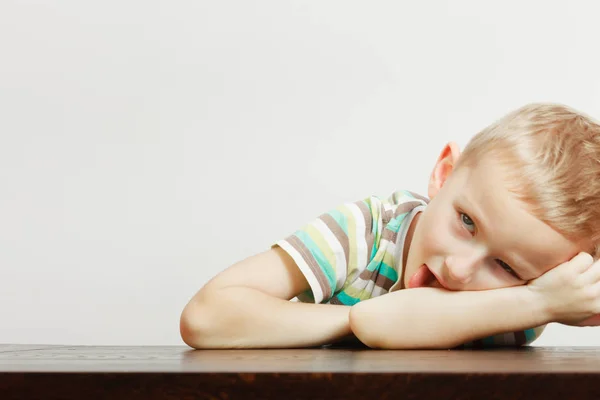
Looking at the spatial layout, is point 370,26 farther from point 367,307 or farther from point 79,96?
point 367,307

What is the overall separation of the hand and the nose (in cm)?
8

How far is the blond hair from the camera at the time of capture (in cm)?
91

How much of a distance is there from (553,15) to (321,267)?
1.13 m

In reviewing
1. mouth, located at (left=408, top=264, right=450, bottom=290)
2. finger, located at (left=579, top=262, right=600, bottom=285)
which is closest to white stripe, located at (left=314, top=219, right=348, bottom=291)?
mouth, located at (left=408, top=264, right=450, bottom=290)

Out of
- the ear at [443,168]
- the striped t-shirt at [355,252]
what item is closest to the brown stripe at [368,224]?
the striped t-shirt at [355,252]

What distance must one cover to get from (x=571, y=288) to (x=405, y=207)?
0.31m

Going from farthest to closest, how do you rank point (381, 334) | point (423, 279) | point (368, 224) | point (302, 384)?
point (368, 224) < point (423, 279) < point (381, 334) < point (302, 384)

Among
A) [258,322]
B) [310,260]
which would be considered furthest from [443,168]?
[258,322]

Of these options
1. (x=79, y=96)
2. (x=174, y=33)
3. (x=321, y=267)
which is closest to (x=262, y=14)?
(x=174, y=33)

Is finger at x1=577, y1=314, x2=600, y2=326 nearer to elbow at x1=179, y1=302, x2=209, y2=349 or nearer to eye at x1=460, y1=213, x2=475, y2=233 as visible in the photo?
eye at x1=460, y1=213, x2=475, y2=233

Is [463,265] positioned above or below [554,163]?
below

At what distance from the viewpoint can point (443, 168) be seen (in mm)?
1080

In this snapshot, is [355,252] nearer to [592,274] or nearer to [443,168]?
[443,168]

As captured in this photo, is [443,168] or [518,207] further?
[443,168]
